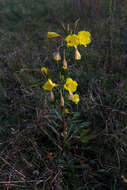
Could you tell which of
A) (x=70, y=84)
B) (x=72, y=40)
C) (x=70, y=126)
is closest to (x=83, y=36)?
(x=72, y=40)

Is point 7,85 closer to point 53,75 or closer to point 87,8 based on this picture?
point 53,75

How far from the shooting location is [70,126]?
5.53 ft

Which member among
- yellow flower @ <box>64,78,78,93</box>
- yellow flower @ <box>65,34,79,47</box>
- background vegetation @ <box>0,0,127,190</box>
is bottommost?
background vegetation @ <box>0,0,127,190</box>

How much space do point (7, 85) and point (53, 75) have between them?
2.10 ft

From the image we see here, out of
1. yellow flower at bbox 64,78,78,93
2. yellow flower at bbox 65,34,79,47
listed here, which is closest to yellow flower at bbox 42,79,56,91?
yellow flower at bbox 64,78,78,93

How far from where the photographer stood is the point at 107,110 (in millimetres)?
1824

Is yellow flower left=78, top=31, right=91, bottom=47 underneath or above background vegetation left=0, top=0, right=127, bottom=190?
above

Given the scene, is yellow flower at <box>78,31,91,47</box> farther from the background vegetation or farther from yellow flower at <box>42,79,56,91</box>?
the background vegetation

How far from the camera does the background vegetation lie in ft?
4.75

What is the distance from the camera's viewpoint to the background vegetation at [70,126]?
145 centimetres

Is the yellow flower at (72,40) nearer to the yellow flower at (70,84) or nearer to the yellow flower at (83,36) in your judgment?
the yellow flower at (83,36)

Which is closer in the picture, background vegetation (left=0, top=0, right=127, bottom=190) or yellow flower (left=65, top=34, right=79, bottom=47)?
yellow flower (left=65, top=34, right=79, bottom=47)

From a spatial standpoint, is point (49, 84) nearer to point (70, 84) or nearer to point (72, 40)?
point (70, 84)

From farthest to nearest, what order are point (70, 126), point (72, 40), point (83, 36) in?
point (70, 126), point (83, 36), point (72, 40)
